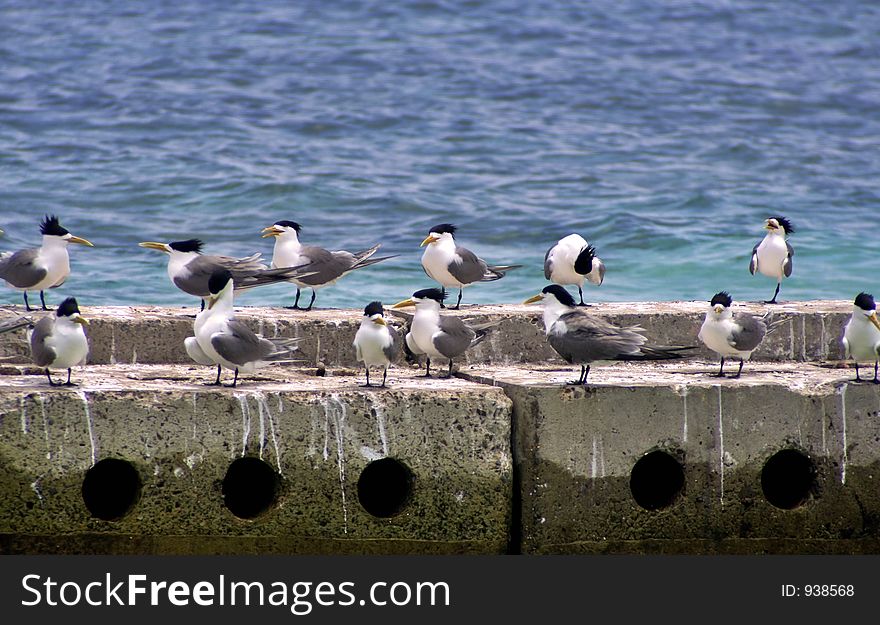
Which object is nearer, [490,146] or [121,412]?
[121,412]

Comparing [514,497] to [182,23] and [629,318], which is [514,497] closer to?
[629,318]

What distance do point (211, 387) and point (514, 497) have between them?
1669mm

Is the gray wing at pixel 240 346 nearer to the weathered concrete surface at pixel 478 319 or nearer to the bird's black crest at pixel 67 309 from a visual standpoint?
the bird's black crest at pixel 67 309

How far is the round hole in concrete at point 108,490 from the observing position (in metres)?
6.88

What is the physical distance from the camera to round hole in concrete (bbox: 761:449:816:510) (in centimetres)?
715

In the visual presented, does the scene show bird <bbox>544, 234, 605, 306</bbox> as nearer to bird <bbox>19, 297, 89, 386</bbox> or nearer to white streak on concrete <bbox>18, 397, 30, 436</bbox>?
bird <bbox>19, 297, 89, 386</bbox>

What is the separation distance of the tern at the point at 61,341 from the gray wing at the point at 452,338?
1934 mm

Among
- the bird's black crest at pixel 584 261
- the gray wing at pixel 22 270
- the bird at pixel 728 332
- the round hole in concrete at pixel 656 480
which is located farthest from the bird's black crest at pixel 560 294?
the gray wing at pixel 22 270

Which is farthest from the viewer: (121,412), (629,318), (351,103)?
(351,103)

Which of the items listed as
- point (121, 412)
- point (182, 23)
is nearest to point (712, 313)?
point (121, 412)

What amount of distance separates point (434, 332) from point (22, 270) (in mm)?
2582

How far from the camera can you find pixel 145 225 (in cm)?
1669

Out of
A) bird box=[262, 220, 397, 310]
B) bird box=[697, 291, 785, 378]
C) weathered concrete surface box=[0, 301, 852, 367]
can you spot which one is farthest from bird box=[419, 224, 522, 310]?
bird box=[697, 291, 785, 378]

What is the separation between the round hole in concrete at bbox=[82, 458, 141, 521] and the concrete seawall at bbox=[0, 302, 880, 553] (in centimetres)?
1
